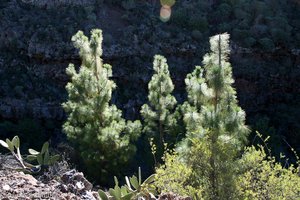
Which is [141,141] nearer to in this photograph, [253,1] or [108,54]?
[108,54]

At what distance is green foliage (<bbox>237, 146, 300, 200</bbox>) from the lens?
7.22m

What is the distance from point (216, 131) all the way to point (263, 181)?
3.34 feet

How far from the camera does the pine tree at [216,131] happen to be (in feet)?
24.9

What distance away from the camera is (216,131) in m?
7.88

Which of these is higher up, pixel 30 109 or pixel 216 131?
pixel 216 131

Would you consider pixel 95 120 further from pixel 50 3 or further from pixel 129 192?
pixel 50 3

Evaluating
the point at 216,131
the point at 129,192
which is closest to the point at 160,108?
the point at 129,192

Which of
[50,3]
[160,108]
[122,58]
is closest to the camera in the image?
[160,108]

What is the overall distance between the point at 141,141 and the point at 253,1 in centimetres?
1054

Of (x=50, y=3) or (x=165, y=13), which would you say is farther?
(x=165, y=13)

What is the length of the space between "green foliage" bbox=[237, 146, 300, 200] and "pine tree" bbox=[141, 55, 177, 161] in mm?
5584

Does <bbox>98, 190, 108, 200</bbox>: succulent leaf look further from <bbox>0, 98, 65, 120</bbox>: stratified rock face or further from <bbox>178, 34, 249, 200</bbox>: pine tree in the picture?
<bbox>0, 98, 65, 120</bbox>: stratified rock face

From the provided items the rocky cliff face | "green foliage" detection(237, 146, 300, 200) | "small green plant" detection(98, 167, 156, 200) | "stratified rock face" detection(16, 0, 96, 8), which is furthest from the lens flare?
"green foliage" detection(237, 146, 300, 200)

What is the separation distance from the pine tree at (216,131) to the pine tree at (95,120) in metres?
4.42
